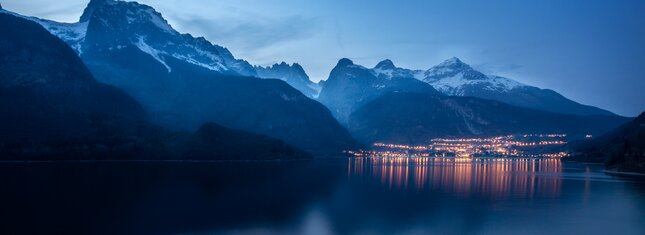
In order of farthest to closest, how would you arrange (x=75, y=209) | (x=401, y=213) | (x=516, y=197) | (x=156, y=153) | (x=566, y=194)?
(x=156, y=153) → (x=566, y=194) → (x=516, y=197) → (x=401, y=213) → (x=75, y=209)

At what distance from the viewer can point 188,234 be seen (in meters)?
44.3

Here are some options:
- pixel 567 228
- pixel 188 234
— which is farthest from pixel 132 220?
pixel 567 228

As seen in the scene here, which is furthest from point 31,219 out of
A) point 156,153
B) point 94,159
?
point 156,153

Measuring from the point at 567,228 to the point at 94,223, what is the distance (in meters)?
43.6

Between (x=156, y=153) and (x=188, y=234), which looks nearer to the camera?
(x=188, y=234)

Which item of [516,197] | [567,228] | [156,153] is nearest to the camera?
[567,228]

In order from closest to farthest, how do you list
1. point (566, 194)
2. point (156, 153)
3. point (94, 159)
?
point (566, 194), point (94, 159), point (156, 153)

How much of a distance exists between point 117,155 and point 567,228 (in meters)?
154

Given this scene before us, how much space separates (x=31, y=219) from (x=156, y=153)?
147 meters

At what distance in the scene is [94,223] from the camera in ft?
156

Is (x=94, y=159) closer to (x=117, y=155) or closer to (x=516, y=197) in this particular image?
(x=117, y=155)

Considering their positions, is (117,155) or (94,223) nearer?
(94,223)

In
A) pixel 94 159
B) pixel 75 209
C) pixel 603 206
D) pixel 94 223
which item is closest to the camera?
pixel 94 223

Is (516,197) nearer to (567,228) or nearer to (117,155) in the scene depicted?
(567,228)
